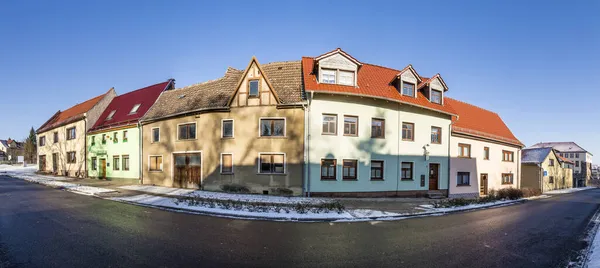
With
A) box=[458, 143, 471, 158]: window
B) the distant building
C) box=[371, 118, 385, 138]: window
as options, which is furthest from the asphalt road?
the distant building

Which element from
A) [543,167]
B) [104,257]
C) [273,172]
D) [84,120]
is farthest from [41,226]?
[543,167]

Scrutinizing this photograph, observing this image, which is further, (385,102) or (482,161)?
(482,161)

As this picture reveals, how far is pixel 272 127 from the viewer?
18.6 meters

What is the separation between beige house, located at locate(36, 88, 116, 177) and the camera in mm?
31531

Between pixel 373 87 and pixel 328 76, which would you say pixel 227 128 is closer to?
pixel 328 76

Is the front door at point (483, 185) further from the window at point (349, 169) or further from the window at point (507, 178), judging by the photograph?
the window at point (349, 169)

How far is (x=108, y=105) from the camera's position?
1328 inches

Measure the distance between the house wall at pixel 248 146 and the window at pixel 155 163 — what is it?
148 inches

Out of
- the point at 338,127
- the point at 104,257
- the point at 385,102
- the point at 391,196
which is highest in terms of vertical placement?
the point at 385,102

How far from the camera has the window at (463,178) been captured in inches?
948

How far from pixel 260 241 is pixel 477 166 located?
25.1m

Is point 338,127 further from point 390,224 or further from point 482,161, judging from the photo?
point 482,161

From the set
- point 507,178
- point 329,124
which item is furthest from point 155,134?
point 507,178

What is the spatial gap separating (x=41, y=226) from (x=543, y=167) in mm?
49401
